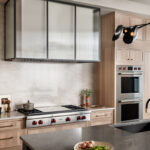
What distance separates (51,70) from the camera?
176 inches

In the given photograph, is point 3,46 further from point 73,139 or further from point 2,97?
point 73,139

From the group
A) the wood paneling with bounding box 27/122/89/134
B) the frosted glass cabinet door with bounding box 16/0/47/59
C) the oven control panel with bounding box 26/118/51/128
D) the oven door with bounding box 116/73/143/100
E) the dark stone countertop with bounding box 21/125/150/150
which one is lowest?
the wood paneling with bounding box 27/122/89/134

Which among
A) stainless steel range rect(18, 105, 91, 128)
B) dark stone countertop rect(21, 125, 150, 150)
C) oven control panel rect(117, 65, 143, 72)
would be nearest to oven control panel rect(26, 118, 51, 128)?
stainless steel range rect(18, 105, 91, 128)

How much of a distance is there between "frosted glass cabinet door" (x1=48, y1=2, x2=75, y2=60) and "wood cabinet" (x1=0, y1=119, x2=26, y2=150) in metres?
1.21

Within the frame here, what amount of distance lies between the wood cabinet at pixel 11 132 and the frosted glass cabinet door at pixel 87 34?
154cm

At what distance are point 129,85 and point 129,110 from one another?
0.50 m

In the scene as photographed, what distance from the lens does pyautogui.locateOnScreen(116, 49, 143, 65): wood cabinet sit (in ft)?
15.1

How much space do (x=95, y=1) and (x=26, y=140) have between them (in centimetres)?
288

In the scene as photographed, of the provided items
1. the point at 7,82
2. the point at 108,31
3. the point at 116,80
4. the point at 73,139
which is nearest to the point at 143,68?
the point at 116,80

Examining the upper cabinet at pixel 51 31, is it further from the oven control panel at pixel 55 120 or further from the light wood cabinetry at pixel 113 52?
the oven control panel at pixel 55 120

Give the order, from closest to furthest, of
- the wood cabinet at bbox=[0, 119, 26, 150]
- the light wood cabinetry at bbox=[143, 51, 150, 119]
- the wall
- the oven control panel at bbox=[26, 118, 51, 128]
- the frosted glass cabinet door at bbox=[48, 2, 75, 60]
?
1. the wood cabinet at bbox=[0, 119, 26, 150]
2. the oven control panel at bbox=[26, 118, 51, 128]
3. the frosted glass cabinet door at bbox=[48, 2, 75, 60]
4. the wall
5. the light wood cabinetry at bbox=[143, 51, 150, 119]

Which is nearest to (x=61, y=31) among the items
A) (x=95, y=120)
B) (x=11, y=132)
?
(x=95, y=120)

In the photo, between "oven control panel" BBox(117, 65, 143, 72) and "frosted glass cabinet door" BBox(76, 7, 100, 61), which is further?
"oven control panel" BBox(117, 65, 143, 72)

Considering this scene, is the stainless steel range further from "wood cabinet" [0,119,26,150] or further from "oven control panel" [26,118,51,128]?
"wood cabinet" [0,119,26,150]
